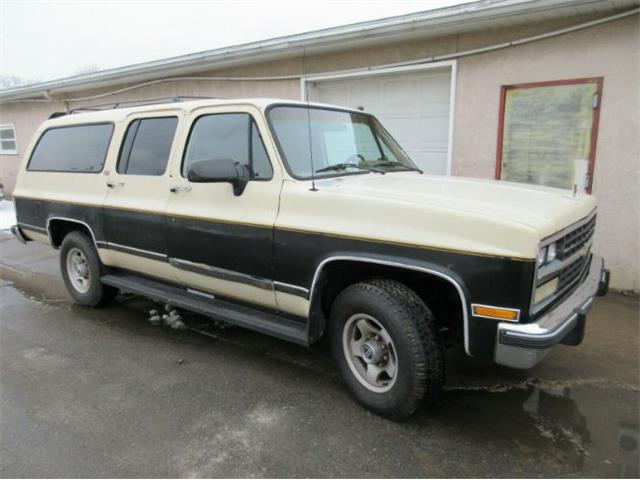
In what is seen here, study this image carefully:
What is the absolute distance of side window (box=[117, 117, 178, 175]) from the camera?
4324 millimetres

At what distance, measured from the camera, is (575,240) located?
3148 millimetres

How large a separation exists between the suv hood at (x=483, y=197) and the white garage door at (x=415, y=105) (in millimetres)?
3391

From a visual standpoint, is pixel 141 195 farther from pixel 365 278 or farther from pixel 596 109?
pixel 596 109

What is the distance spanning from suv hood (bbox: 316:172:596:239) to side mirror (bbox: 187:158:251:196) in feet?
1.92

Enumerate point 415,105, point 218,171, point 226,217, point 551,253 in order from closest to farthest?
1. point 551,253
2. point 218,171
3. point 226,217
4. point 415,105

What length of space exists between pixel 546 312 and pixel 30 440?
325 centimetres

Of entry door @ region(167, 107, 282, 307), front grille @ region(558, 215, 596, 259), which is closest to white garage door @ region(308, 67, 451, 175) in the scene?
entry door @ region(167, 107, 282, 307)

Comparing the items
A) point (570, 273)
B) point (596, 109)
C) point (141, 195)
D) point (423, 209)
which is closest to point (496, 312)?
point (423, 209)

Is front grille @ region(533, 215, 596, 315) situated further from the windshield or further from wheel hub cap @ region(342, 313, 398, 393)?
the windshield

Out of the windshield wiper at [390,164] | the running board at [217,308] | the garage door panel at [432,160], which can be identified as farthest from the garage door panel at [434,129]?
the running board at [217,308]

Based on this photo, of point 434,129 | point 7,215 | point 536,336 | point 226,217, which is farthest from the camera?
point 7,215

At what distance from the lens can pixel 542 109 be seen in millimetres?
6020

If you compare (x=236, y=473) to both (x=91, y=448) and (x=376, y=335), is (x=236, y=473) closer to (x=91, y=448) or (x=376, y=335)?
(x=91, y=448)

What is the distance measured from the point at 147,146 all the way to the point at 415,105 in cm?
427
